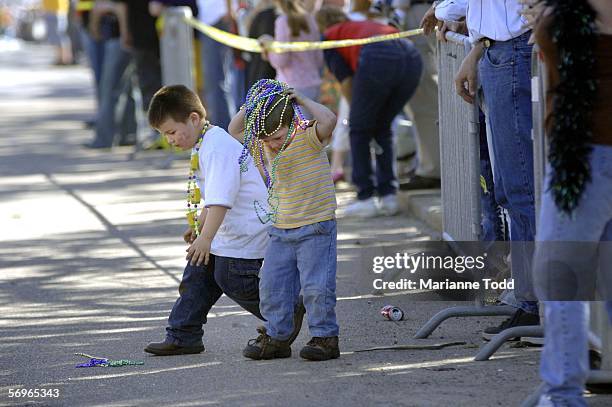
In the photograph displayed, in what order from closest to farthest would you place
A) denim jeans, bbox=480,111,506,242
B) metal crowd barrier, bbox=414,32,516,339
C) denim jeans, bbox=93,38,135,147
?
1. metal crowd barrier, bbox=414,32,516,339
2. denim jeans, bbox=480,111,506,242
3. denim jeans, bbox=93,38,135,147

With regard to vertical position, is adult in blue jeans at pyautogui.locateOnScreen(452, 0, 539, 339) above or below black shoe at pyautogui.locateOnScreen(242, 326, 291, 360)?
above

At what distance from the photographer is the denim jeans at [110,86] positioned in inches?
593

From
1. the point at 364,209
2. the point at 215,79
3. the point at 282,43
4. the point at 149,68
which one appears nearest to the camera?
the point at 364,209

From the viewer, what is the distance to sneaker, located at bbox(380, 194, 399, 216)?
10.0 m

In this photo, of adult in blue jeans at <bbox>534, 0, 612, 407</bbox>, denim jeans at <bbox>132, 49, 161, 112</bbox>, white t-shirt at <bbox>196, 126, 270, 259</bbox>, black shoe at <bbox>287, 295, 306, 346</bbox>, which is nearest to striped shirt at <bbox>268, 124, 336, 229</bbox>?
white t-shirt at <bbox>196, 126, 270, 259</bbox>

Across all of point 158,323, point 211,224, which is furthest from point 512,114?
point 158,323

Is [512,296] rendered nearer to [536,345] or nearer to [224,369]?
[536,345]

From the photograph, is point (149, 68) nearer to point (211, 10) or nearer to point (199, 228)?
point (211, 10)

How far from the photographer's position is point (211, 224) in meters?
5.88

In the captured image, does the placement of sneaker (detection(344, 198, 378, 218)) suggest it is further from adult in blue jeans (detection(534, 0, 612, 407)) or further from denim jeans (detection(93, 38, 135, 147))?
denim jeans (detection(93, 38, 135, 147))

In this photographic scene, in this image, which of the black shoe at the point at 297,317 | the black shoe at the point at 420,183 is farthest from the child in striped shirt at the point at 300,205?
the black shoe at the point at 420,183

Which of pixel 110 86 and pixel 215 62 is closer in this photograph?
pixel 215 62

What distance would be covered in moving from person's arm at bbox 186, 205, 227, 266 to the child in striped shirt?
0.27 meters

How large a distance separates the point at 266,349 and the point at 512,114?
155 cm
